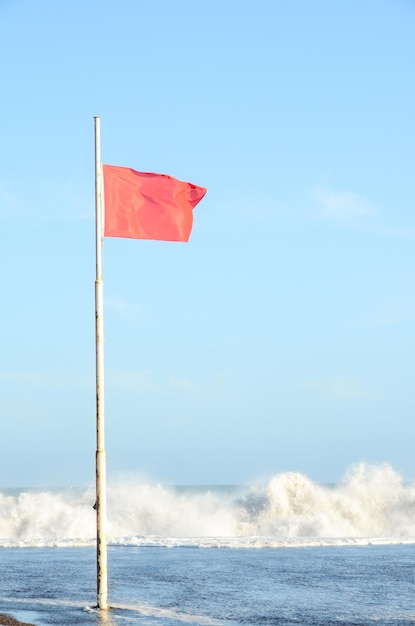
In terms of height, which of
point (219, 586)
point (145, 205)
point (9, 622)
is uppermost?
point (145, 205)

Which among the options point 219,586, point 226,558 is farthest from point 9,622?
point 226,558

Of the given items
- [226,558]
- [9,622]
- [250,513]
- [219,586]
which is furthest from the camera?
[250,513]

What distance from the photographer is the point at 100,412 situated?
14.9m

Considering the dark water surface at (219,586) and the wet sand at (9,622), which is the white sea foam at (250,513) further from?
the wet sand at (9,622)

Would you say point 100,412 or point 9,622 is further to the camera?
point 100,412

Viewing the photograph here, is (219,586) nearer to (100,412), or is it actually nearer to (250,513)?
(100,412)

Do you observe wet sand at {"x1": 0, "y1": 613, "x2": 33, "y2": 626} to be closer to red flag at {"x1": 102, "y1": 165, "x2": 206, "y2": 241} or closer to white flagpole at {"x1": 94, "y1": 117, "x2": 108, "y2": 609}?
white flagpole at {"x1": 94, "y1": 117, "x2": 108, "y2": 609}

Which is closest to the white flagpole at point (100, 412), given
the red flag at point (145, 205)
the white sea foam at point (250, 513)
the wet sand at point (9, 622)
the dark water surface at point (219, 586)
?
the red flag at point (145, 205)

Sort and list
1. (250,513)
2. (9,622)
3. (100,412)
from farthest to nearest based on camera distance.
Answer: (250,513), (100,412), (9,622)

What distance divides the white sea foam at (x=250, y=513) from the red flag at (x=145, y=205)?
1983cm

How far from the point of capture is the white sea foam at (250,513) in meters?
35.4

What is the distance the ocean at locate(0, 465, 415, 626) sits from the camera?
15.0 m

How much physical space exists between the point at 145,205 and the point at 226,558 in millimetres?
11616

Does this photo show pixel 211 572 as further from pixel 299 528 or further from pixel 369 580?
pixel 299 528
